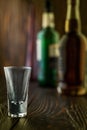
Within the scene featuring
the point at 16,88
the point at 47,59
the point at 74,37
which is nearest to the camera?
the point at 16,88

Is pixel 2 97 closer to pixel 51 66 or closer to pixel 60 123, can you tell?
pixel 60 123

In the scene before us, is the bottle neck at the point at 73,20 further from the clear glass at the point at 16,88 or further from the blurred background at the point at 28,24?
the clear glass at the point at 16,88

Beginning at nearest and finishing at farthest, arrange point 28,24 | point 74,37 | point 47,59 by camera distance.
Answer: point 74,37 → point 47,59 → point 28,24

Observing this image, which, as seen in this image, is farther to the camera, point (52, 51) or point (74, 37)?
point (52, 51)

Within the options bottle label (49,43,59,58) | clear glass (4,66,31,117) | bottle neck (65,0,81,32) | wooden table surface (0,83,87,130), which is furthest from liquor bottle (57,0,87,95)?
clear glass (4,66,31,117)

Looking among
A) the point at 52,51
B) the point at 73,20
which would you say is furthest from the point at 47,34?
the point at 73,20

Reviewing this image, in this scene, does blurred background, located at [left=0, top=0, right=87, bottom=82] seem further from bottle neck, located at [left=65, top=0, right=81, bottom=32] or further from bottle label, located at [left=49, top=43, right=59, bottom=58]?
bottle neck, located at [left=65, top=0, right=81, bottom=32]

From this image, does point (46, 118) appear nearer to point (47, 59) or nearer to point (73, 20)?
point (73, 20)

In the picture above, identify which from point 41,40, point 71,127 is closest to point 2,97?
point 71,127

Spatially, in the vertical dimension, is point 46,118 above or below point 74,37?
below
